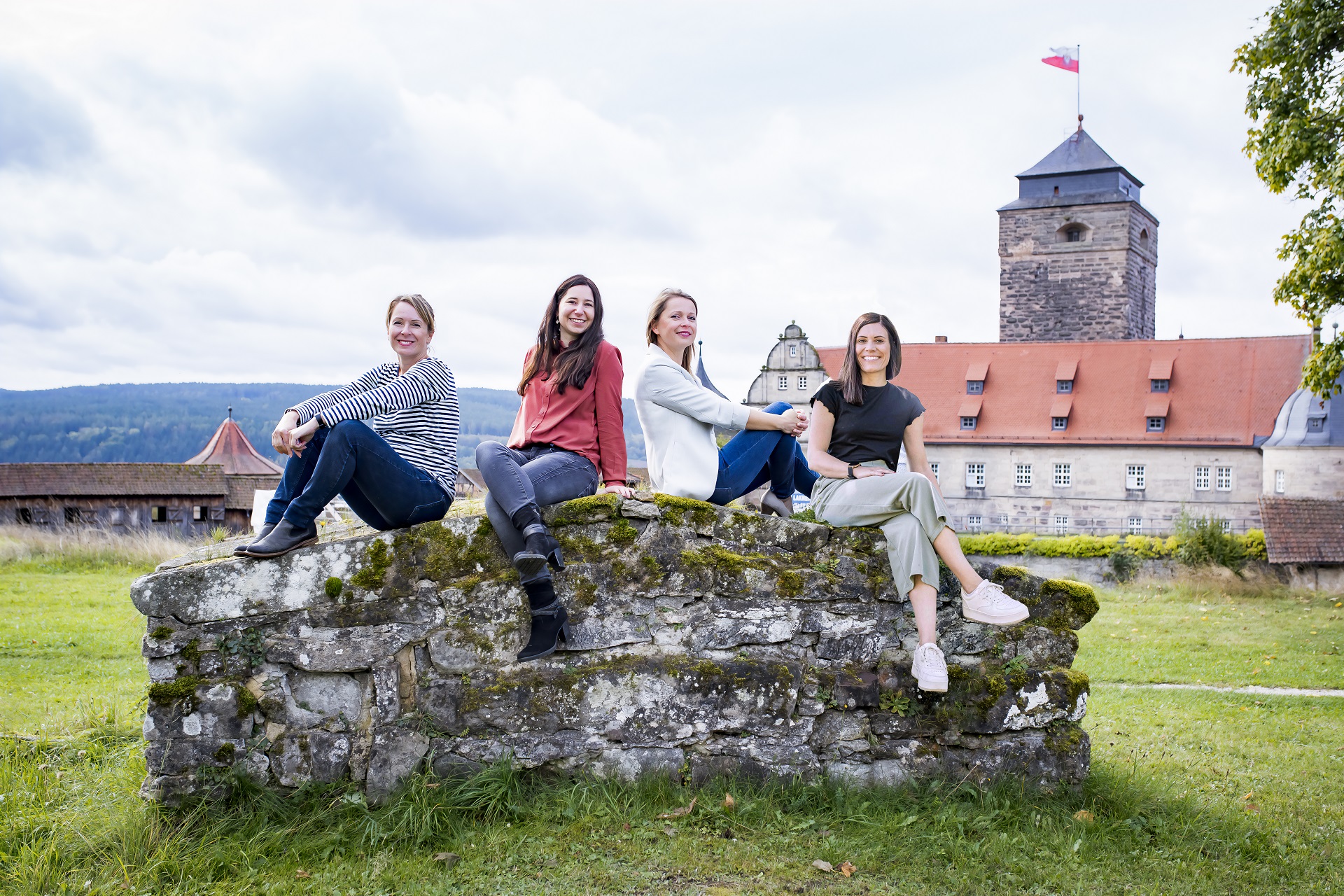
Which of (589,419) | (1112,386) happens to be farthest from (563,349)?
(1112,386)

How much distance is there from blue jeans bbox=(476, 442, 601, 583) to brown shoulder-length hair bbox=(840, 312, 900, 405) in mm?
1459

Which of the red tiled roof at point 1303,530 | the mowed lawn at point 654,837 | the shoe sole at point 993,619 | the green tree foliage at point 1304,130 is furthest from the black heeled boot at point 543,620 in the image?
the red tiled roof at point 1303,530

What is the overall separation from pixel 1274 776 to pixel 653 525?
439 centimetres

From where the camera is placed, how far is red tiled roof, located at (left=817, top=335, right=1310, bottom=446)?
1486 inches

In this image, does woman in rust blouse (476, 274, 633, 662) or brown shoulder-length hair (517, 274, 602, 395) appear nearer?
woman in rust blouse (476, 274, 633, 662)

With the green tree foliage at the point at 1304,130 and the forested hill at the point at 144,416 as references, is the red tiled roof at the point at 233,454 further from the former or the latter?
the green tree foliage at the point at 1304,130

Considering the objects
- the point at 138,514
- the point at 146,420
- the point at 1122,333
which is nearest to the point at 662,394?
the point at 138,514

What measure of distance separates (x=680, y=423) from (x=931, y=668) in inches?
69.3

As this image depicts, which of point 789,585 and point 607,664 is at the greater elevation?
point 789,585

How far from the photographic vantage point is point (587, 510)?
4707 mm

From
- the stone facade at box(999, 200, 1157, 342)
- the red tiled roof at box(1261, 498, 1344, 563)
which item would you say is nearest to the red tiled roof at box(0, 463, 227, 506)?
the red tiled roof at box(1261, 498, 1344, 563)

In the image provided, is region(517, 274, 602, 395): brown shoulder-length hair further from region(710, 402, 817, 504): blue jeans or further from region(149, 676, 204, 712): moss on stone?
region(149, 676, 204, 712): moss on stone

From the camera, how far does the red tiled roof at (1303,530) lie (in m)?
22.1

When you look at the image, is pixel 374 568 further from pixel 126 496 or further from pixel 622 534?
pixel 126 496
